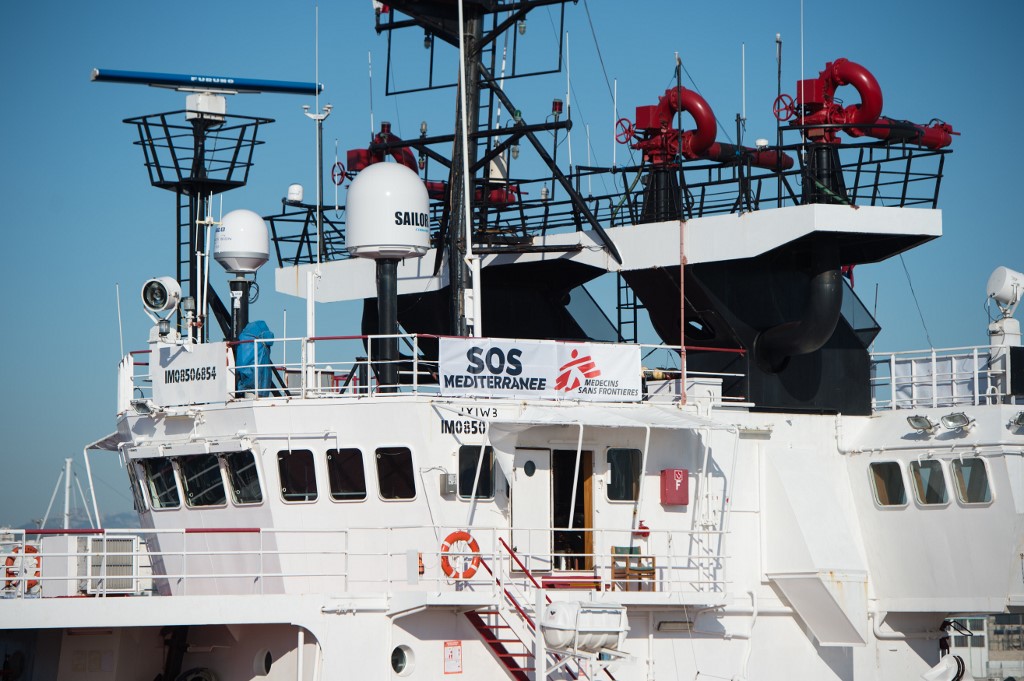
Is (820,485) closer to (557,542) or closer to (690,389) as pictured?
(690,389)

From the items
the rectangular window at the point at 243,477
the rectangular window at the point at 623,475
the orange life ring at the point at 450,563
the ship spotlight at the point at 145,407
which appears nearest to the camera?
the orange life ring at the point at 450,563

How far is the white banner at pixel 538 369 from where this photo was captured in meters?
25.3

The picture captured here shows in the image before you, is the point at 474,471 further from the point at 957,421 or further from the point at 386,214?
the point at 957,421

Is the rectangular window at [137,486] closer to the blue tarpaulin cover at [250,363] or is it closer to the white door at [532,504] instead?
the blue tarpaulin cover at [250,363]

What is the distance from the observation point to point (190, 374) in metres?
26.8

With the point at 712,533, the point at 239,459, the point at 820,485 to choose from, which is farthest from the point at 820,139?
the point at 239,459

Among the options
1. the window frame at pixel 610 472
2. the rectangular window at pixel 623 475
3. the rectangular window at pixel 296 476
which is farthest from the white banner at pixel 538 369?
the rectangular window at pixel 296 476

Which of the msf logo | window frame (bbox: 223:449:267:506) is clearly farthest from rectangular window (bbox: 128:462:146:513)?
the msf logo

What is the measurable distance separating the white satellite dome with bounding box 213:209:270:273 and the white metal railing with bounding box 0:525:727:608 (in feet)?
20.9

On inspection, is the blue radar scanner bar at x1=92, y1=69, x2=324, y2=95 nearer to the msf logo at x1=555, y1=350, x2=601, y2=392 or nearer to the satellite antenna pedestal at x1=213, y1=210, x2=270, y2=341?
the satellite antenna pedestal at x1=213, y1=210, x2=270, y2=341

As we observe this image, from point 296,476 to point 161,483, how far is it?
3.79 metres

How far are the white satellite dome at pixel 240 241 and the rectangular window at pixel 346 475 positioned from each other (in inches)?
274

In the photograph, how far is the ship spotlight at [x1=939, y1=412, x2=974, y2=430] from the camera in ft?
92.0

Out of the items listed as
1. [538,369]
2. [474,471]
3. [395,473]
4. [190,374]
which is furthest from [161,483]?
[538,369]
